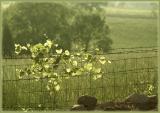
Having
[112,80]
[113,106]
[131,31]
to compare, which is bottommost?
[113,106]

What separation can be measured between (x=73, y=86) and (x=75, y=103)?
21 cm

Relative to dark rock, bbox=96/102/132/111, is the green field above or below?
above

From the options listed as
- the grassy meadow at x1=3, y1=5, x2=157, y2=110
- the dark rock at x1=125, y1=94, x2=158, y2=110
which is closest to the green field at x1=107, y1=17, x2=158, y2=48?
the grassy meadow at x1=3, y1=5, x2=157, y2=110

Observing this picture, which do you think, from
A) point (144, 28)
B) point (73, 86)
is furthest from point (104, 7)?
point (73, 86)

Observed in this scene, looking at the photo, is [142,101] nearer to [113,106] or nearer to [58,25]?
[113,106]

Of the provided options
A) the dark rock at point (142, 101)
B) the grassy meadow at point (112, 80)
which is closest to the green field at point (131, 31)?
the grassy meadow at point (112, 80)

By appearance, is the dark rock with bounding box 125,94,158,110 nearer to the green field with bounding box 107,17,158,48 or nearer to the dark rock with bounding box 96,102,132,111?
the dark rock with bounding box 96,102,132,111

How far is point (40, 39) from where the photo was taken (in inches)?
308

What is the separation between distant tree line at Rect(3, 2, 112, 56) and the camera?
773 cm

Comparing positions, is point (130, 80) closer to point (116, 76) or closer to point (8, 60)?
point (116, 76)

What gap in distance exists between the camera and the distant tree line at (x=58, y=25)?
773 centimetres

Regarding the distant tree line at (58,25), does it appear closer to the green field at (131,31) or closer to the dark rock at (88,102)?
the green field at (131,31)

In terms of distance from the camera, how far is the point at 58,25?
776cm

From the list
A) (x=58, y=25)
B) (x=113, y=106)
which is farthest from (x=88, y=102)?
(x=58, y=25)
